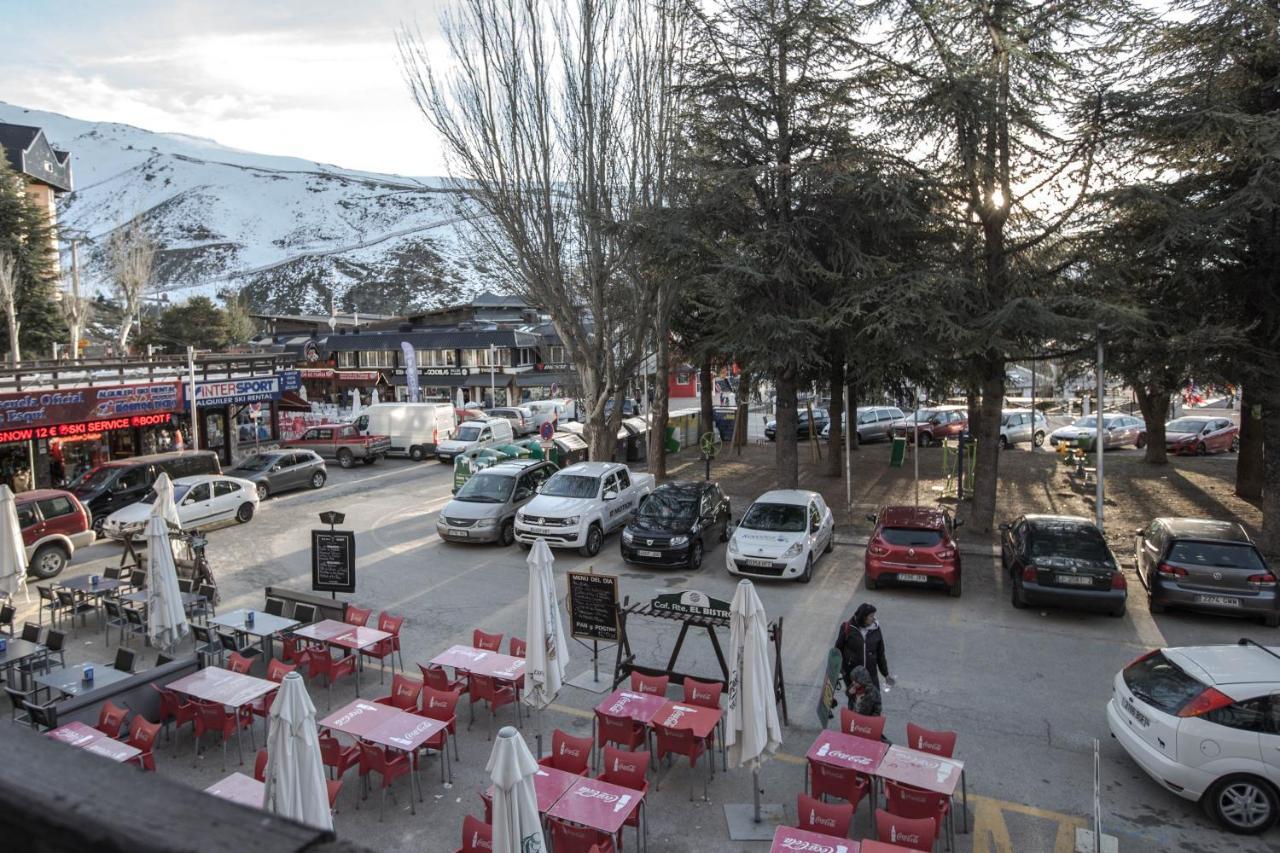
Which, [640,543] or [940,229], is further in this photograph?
[940,229]

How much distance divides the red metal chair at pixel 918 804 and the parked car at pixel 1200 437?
92.3 feet

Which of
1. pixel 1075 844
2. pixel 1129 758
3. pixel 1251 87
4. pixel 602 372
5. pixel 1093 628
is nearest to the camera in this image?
pixel 1075 844

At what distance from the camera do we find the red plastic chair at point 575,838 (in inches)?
262

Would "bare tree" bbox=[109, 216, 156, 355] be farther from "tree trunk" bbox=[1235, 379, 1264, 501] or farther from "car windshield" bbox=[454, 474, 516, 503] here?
"tree trunk" bbox=[1235, 379, 1264, 501]

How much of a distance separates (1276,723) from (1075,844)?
215 centimetres

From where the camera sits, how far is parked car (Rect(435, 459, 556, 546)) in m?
18.8

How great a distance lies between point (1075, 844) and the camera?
7219 millimetres

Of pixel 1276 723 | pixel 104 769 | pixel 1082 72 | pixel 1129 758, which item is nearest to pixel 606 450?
pixel 1082 72

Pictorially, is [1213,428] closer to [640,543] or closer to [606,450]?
[606,450]

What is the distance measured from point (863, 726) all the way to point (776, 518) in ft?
28.0

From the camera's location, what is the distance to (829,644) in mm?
12547

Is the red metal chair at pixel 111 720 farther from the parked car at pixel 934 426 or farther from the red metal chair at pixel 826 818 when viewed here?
the parked car at pixel 934 426

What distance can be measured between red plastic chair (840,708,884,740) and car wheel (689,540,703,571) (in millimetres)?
8692

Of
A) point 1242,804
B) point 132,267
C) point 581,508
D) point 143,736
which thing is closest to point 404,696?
point 143,736
